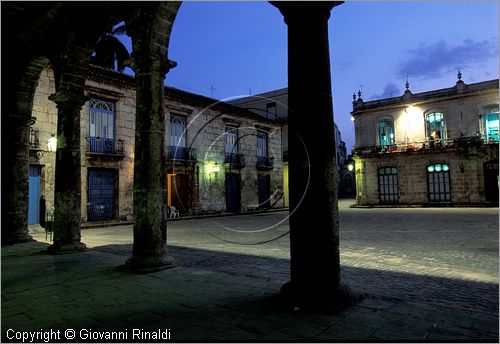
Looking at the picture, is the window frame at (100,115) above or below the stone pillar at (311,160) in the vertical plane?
above

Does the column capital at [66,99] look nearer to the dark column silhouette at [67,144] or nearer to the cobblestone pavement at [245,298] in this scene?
the dark column silhouette at [67,144]

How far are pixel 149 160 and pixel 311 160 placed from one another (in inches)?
117

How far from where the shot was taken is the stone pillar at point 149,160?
538cm

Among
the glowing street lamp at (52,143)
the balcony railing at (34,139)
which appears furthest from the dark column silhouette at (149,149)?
the balcony railing at (34,139)

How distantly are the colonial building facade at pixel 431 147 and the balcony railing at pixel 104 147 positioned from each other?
19.4 metres

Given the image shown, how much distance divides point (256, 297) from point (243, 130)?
2285 cm

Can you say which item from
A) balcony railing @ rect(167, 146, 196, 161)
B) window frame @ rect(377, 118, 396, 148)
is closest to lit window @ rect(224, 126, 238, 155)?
balcony railing @ rect(167, 146, 196, 161)

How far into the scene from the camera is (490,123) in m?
24.5

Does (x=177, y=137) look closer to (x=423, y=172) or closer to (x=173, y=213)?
(x=173, y=213)

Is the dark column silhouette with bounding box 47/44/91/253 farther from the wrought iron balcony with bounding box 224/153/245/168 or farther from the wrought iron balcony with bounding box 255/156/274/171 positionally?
the wrought iron balcony with bounding box 255/156/274/171

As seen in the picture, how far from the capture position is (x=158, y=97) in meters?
5.62

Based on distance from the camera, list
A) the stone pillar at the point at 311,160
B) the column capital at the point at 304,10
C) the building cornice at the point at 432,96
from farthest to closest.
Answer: the building cornice at the point at 432,96
the column capital at the point at 304,10
the stone pillar at the point at 311,160

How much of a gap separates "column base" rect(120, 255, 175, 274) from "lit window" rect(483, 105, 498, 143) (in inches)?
1036

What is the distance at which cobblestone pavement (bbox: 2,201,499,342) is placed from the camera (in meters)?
2.75
